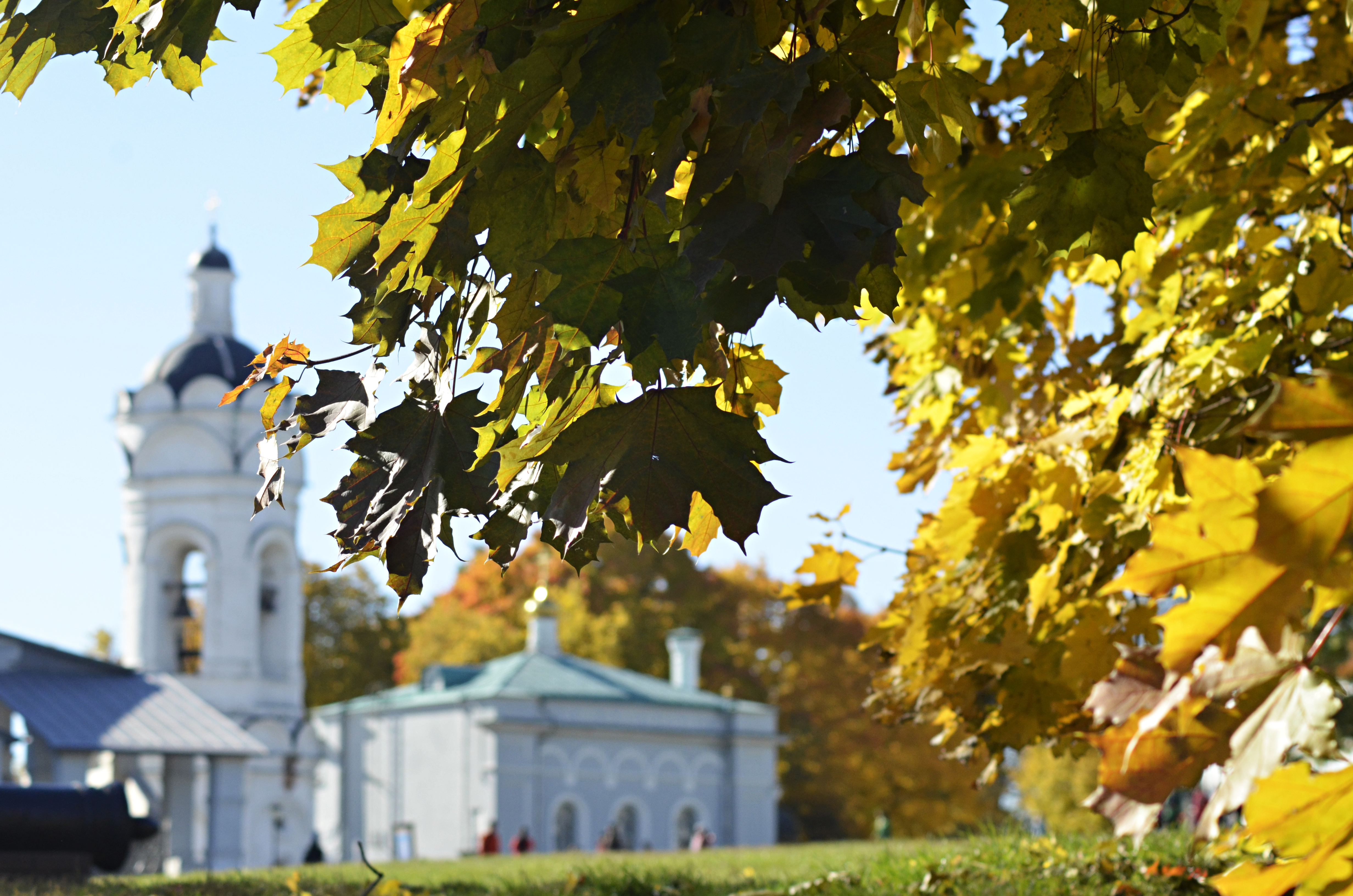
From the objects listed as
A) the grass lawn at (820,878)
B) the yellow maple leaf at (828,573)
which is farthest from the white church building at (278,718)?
the yellow maple leaf at (828,573)

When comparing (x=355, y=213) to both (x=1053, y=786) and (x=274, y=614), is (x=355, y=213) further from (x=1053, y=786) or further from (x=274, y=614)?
(x=1053, y=786)

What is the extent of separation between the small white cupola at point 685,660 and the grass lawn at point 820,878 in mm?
32488

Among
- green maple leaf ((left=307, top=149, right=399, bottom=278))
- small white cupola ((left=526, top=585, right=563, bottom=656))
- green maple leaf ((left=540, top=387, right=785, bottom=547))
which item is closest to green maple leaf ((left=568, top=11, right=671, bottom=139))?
green maple leaf ((left=540, top=387, right=785, bottom=547))

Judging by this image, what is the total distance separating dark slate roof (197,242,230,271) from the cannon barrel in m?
27.3

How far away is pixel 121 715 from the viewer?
22.1 m

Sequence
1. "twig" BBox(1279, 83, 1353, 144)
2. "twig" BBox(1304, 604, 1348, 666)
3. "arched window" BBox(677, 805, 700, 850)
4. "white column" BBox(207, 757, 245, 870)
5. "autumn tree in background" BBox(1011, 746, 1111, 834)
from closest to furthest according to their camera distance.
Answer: "twig" BBox(1304, 604, 1348, 666) < "twig" BBox(1279, 83, 1353, 144) < "white column" BBox(207, 757, 245, 870) < "arched window" BBox(677, 805, 700, 850) < "autumn tree in background" BBox(1011, 746, 1111, 834)

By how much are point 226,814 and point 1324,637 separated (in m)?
26.2

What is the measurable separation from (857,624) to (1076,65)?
1798 inches

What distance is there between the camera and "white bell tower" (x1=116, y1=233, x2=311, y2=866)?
30.5 metres

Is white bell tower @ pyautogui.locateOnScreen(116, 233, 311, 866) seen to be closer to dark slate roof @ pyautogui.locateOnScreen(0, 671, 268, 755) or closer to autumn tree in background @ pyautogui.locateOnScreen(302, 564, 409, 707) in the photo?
dark slate roof @ pyautogui.locateOnScreen(0, 671, 268, 755)

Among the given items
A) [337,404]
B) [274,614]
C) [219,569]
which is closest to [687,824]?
[274,614]

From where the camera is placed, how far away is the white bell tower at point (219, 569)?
100.0 ft

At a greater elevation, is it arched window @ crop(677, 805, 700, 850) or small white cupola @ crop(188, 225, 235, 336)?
small white cupola @ crop(188, 225, 235, 336)

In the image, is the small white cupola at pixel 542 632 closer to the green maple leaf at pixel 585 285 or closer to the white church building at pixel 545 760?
the white church building at pixel 545 760
